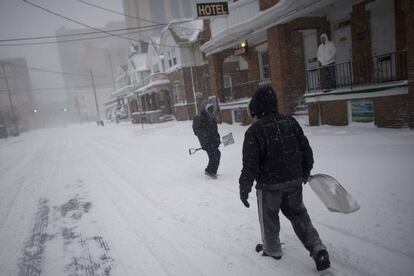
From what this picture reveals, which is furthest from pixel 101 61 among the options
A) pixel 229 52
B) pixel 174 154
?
pixel 174 154

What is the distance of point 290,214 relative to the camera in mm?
3141

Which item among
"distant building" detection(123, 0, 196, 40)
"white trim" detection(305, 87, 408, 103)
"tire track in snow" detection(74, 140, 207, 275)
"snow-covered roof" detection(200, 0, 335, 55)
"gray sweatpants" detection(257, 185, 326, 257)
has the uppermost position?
"distant building" detection(123, 0, 196, 40)

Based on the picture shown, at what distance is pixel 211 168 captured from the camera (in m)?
7.05

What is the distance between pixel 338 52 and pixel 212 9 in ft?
19.3

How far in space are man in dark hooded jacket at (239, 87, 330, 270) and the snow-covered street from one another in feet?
1.56

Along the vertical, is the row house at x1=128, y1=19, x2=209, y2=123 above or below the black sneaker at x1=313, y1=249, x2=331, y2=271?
above

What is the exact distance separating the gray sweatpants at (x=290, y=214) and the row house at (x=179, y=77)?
22.5m

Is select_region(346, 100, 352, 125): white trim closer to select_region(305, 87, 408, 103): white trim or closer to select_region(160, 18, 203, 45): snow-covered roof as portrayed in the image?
select_region(305, 87, 408, 103): white trim

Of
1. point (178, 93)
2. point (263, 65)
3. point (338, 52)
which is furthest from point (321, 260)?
point (178, 93)

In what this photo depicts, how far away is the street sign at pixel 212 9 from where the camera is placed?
12.8 metres

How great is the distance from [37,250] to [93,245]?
843 mm

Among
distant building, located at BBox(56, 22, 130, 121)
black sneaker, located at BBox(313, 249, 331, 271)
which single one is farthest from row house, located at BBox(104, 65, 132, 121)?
black sneaker, located at BBox(313, 249, 331, 271)

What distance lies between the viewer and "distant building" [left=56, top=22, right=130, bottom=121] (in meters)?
91.6

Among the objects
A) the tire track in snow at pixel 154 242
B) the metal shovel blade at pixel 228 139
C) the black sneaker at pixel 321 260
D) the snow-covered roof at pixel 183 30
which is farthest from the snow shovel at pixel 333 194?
the snow-covered roof at pixel 183 30
